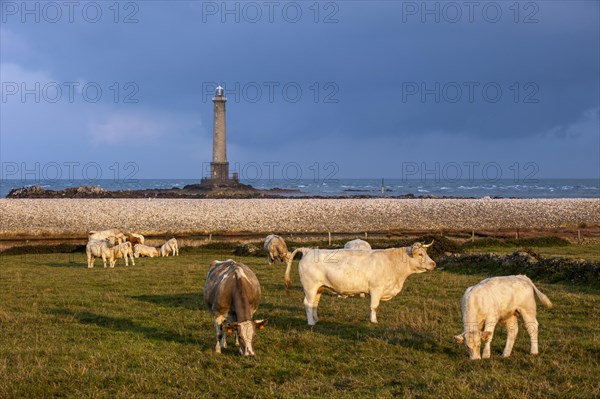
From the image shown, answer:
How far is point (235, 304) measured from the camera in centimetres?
1271

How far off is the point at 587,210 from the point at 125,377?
71.4 m

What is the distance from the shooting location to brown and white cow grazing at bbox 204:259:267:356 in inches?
487

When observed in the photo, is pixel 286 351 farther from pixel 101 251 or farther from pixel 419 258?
pixel 101 251

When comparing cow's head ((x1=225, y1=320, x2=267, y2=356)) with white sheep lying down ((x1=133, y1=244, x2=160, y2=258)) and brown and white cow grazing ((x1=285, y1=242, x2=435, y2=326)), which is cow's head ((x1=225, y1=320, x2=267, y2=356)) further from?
white sheep lying down ((x1=133, y1=244, x2=160, y2=258))

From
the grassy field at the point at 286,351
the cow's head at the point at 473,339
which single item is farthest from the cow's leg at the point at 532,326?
the cow's head at the point at 473,339

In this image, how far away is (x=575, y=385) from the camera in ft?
34.5

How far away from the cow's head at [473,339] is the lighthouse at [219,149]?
319 feet

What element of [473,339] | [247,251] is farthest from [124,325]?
[247,251]

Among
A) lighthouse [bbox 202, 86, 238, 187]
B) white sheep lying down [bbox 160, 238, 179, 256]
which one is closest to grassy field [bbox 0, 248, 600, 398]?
white sheep lying down [bbox 160, 238, 179, 256]

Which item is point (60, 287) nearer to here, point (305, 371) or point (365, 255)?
point (365, 255)

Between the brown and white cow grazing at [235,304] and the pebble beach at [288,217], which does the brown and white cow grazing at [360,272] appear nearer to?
the brown and white cow grazing at [235,304]

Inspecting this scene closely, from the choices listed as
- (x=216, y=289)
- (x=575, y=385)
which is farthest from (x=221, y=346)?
(x=575, y=385)

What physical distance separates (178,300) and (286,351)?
7089mm

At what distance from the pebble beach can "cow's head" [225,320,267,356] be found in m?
38.2
